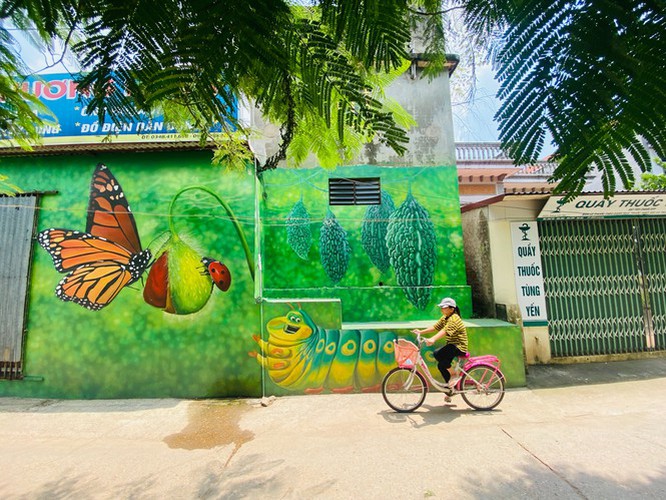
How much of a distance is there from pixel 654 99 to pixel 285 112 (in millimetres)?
1214

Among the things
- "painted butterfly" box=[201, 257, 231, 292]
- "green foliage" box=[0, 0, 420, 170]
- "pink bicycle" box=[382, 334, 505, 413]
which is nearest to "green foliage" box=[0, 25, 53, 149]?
"green foliage" box=[0, 0, 420, 170]

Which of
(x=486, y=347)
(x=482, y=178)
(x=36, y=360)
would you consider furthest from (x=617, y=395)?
(x=36, y=360)

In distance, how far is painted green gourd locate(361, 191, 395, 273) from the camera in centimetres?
614

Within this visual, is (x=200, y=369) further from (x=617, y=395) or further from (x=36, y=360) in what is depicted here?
(x=617, y=395)

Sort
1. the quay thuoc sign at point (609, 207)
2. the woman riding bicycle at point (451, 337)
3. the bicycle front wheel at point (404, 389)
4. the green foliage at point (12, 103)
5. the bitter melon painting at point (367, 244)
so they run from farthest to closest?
the bitter melon painting at point (367, 244)
the quay thuoc sign at point (609, 207)
the woman riding bicycle at point (451, 337)
the bicycle front wheel at point (404, 389)
the green foliage at point (12, 103)

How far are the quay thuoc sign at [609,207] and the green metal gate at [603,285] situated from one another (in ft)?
0.82

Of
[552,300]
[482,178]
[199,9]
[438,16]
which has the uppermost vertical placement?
[482,178]

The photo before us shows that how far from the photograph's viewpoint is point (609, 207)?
6004 millimetres

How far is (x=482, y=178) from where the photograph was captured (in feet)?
27.6

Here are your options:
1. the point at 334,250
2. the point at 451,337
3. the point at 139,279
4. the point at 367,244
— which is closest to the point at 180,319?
the point at 139,279

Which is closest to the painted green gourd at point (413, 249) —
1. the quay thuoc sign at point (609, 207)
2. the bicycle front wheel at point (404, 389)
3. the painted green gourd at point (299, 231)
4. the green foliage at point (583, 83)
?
the painted green gourd at point (299, 231)

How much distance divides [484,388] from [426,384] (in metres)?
0.69

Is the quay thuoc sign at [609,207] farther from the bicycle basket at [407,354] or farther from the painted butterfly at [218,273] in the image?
the painted butterfly at [218,273]

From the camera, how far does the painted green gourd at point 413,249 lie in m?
6.09
